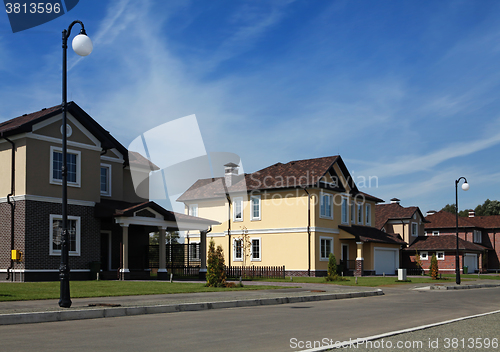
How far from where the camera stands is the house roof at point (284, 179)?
41.9m

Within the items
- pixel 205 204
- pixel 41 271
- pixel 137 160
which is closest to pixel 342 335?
pixel 41 271

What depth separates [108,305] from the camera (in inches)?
538

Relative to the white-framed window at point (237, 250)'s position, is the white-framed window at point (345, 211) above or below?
above

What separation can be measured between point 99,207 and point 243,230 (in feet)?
58.1

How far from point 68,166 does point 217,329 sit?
19.7 m

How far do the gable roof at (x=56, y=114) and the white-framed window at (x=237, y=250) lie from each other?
51.0 ft

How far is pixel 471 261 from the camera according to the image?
61625 millimetres

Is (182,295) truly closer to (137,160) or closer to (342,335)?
(342,335)

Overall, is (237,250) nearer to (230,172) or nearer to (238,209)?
(238,209)

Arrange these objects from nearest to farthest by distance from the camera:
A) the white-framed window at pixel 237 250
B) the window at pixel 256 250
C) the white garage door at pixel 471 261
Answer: the window at pixel 256 250, the white-framed window at pixel 237 250, the white garage door at pixel 471 261

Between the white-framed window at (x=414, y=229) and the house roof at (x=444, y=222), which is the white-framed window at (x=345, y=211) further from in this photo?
the house roof at (x=444, y=222)

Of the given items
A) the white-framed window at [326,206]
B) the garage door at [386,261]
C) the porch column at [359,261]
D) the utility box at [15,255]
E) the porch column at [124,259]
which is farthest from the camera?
the garage door at [386,261]

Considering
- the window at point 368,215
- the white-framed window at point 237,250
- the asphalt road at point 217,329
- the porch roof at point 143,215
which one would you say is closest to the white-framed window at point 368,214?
the window at point 368,215

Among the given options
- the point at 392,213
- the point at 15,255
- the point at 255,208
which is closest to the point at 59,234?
the point at 15,255
